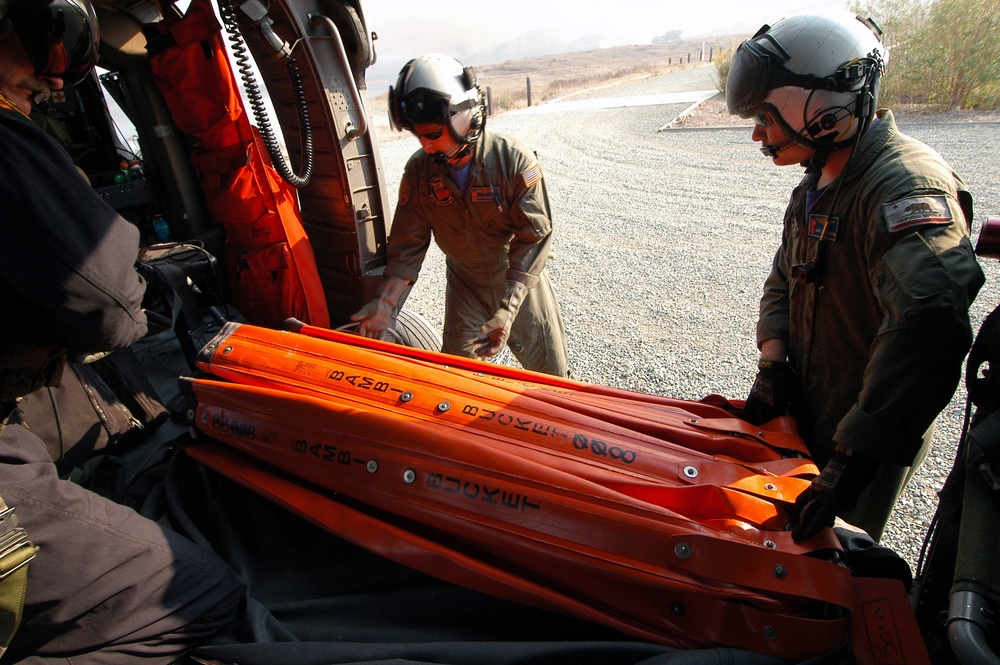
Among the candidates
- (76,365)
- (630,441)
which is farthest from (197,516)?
(630,441)

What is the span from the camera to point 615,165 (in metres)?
9.68

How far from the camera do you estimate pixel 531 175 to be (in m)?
2.87

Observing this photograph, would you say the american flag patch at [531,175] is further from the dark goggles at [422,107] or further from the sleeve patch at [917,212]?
the sleeve patch at [917,212]

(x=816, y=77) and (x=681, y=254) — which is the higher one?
(x=816, y=77)

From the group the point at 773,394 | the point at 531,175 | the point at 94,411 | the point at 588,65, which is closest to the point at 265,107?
the point at 531,175

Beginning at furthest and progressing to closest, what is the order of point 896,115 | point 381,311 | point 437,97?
point 896,115 → point 381,311 → point 437,97

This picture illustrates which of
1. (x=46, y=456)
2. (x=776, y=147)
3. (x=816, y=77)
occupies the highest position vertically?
(x=816, y=77)

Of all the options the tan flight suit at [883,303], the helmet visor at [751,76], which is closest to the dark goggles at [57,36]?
the helmet visor at [751,76]

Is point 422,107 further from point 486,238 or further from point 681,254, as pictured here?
point 681,254

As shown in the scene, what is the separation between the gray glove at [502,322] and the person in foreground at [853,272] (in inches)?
45.1

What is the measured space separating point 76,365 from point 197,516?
116 cm

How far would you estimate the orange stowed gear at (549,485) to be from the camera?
1.26 m

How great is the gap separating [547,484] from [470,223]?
6.32 ft

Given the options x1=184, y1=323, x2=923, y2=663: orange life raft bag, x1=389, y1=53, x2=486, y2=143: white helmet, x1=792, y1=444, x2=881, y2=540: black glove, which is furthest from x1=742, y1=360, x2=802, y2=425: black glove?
x1=389, y1=53, x2=486, y2=143: white helmet
